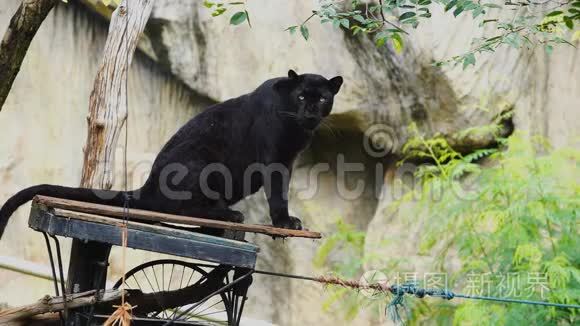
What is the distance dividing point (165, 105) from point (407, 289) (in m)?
4.76

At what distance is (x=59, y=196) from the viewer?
10.9ft

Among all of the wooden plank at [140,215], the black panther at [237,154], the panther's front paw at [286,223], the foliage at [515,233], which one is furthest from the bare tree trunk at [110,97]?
the foliage at [515,233]

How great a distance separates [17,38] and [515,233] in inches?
135

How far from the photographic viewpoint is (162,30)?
6.95 meters

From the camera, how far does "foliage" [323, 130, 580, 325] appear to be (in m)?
4.81

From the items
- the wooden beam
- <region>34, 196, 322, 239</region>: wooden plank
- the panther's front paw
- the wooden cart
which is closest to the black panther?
the panther's front paw

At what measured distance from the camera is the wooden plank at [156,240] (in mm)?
2709

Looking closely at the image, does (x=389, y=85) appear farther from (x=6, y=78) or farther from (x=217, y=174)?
(x=6, y=78)

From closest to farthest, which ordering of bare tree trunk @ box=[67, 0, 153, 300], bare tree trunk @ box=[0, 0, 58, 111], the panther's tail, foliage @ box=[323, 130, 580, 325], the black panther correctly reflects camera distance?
the panther's tail → bare tree trunk @ box=[0, 0, 58, 111] → the black panther → bare tree trunk @ box=[67, 0, 153, 300] → foliage @ box=[323, 130, 580, 325]

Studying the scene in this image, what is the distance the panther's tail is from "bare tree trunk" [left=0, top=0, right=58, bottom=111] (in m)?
0.49

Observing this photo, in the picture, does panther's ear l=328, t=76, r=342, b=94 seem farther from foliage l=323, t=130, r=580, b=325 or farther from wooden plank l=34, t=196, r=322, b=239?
wooden plank l=34, t=196, r=322, b=239

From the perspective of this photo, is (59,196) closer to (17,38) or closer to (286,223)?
(17,38)

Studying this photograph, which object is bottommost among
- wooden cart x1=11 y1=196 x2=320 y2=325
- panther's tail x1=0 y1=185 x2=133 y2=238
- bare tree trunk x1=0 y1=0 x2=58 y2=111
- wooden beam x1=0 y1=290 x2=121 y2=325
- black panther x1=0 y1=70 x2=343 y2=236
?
wooden beam x1=0 y1=290 x2=121 y2=325

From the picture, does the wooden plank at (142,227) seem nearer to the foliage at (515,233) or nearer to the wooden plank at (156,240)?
the wooden plank at (156,240)
